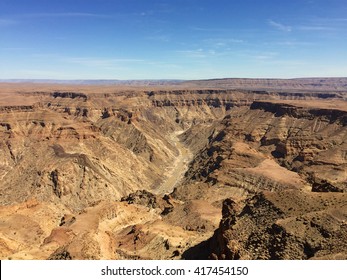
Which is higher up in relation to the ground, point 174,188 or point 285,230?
point 285,230

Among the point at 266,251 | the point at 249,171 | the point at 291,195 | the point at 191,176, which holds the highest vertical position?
the point at 291,195

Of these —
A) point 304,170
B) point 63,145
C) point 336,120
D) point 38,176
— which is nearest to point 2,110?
point 63,145

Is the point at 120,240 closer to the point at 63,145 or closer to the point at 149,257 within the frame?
the point at 149,257

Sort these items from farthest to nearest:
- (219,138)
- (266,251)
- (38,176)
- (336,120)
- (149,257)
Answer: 1. (219,138)
2. (336,120)
3. (38,176)
4. (149,257)
5. (266,251)

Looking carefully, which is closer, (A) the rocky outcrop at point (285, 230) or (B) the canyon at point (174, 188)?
(A) the rocky outcrop at point (285, 230)

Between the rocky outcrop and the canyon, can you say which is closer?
the rocky outcrop

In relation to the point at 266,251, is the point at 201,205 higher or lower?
lower

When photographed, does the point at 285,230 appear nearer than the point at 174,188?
Yes

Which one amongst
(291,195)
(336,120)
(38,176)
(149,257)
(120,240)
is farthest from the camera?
(336,120)
